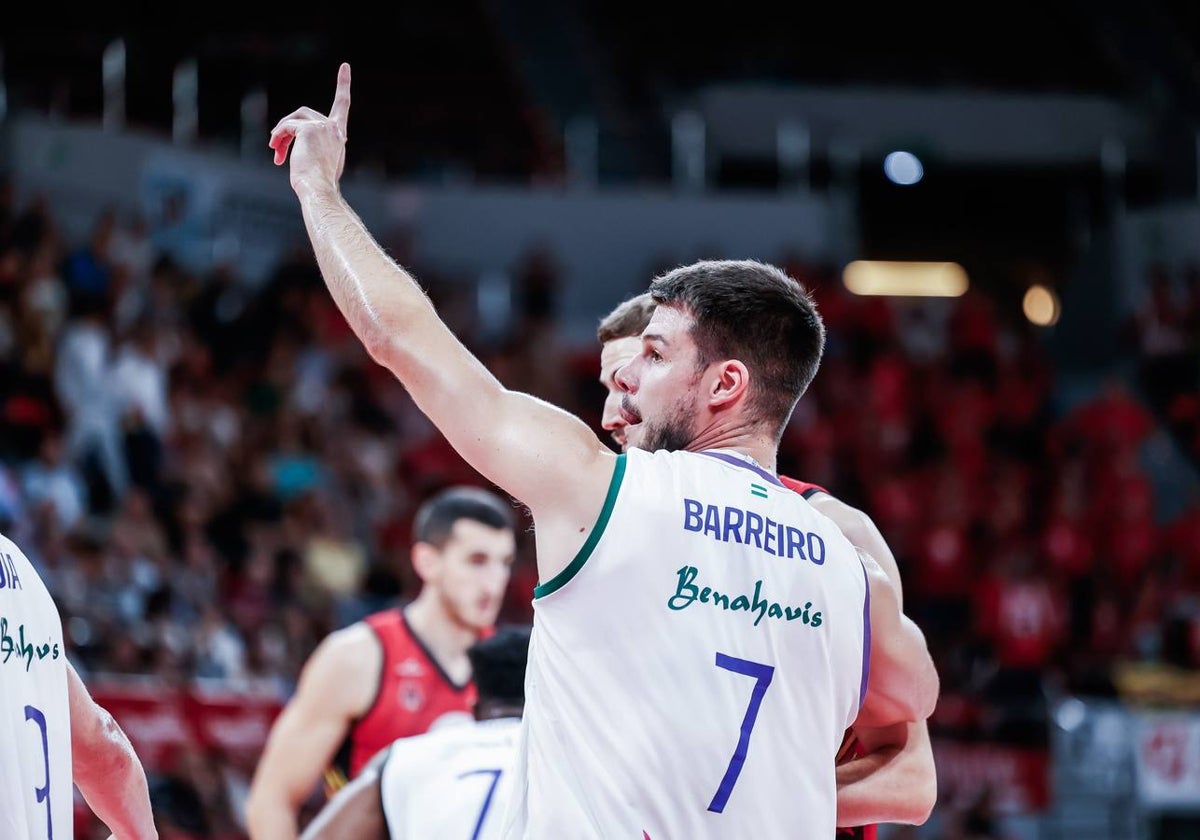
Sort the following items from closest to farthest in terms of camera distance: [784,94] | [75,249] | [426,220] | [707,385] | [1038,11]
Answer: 1. [707,385]
2. [75,249]
3. [426,220]
4. [784,94]
5. [1038,11]

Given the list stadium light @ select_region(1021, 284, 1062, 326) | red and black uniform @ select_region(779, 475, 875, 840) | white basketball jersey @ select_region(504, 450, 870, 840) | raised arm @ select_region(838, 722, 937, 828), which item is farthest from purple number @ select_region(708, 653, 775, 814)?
stadium light @ select_region(1021, 284, 1062, 326)

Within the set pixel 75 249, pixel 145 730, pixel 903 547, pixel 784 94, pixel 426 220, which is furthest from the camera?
pixel 784 94

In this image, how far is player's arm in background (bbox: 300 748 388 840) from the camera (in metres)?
4.44

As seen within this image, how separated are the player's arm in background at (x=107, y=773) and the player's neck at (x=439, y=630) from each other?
281cm

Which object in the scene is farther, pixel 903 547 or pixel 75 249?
pixel 903 547

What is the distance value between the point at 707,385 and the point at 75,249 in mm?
11443

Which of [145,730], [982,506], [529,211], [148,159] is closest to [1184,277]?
[982,506]

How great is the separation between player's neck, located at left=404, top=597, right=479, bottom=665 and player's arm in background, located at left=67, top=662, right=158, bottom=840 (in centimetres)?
281

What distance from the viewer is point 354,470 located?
1441 centimetres

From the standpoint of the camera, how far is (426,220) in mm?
19359

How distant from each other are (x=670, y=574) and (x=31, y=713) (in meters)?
1.38

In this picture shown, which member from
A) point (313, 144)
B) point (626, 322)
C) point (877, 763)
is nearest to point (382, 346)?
point (313, 144)

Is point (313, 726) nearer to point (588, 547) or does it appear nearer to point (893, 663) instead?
point (893, 663)

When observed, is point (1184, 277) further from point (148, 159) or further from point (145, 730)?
point (145, 730)
